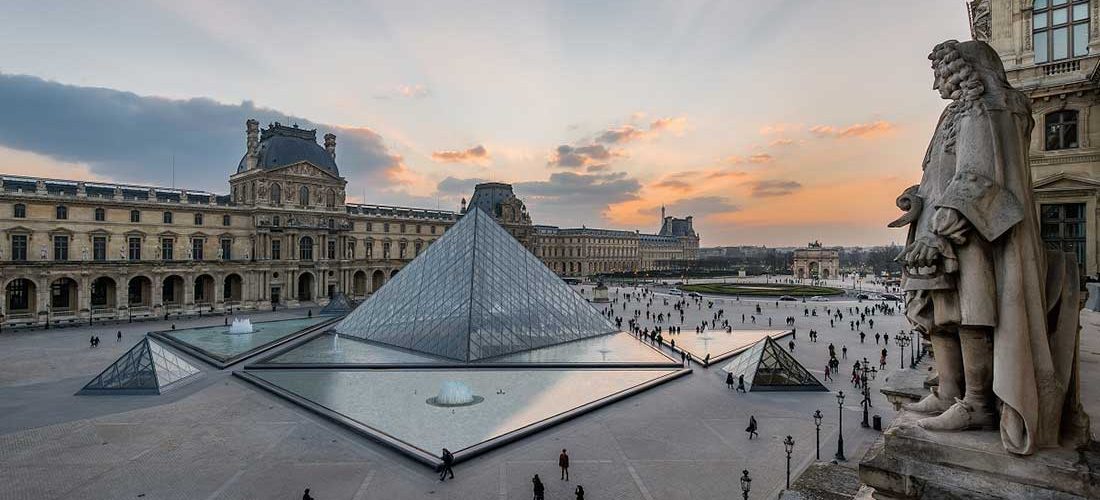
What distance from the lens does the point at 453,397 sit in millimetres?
15758

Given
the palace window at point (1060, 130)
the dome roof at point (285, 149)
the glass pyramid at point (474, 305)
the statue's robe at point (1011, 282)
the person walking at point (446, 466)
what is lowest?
the person walking at point (446, 466)

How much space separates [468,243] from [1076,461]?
26.5 m

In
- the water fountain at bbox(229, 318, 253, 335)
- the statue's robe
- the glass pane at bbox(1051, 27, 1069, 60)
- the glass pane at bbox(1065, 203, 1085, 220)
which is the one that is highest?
the glass pane at bbox(1051, 27, 1069, 60)

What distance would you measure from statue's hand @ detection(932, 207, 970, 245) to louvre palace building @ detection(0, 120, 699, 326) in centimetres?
4643

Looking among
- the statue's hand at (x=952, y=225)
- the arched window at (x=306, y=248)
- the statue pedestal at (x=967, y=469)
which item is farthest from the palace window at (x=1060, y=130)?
the arched window at (x=306, y=248)

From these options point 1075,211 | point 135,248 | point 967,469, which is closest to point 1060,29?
point 1075,211

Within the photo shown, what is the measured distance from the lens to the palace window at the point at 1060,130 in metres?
11.9

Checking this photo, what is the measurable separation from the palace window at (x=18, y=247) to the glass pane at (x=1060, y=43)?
164 ft

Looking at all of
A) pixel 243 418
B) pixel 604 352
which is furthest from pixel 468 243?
pixel 243 418

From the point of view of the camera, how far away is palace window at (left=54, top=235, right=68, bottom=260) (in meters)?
35.0

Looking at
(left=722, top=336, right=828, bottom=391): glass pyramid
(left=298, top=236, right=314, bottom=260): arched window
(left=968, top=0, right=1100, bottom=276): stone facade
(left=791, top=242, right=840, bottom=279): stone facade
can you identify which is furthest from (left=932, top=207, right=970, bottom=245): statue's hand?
(left=791, top=242, right=840, bottom=279): stone facade

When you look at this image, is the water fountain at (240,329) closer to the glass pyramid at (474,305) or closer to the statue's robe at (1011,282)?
the glass pyramid at (474,305)

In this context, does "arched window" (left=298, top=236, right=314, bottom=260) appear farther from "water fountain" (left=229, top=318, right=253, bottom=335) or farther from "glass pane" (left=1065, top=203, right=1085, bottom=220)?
"glass pane" (left=1065, top=203, right=1085, bottom=220)

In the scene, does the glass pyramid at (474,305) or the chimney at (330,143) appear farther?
the chimney at (330,143)
